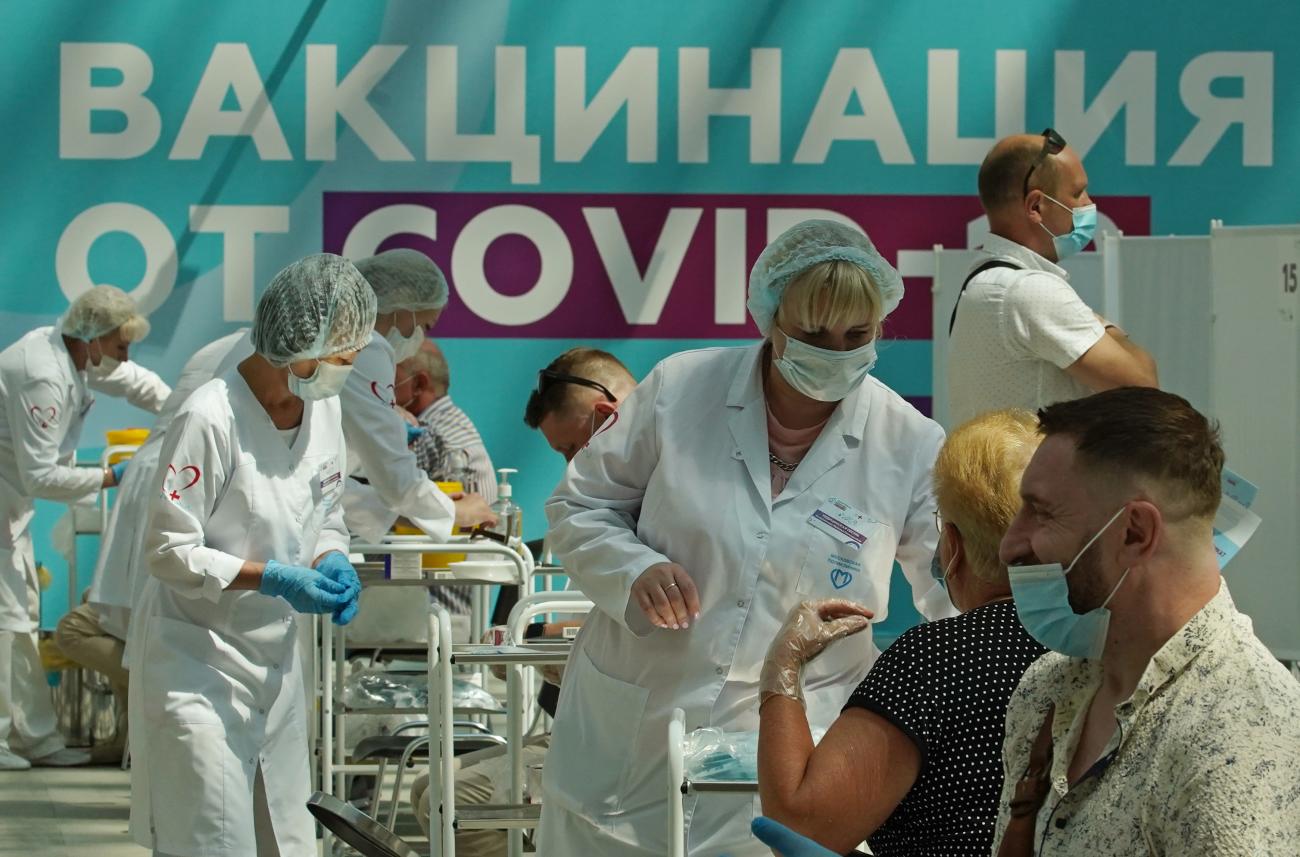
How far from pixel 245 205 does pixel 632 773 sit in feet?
18.5

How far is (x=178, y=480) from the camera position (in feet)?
11.2

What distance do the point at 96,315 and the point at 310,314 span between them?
3.43 meters

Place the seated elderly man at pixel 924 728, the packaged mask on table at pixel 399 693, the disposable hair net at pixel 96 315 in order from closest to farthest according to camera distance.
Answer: the seated elderly man at pixel 924 728 < the packaged mask on table at pixel 399 693 < the disposable hair net at pixel 96 315

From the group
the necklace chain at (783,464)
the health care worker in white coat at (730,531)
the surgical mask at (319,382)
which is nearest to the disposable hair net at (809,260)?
the health care worker in white coat at (730,531)

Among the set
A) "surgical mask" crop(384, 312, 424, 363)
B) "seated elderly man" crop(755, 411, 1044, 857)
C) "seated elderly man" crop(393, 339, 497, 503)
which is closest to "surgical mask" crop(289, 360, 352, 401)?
"seated elderly man" crop(755, 411, 1044, 857)

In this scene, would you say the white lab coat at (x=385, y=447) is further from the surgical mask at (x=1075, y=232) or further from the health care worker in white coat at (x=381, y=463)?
the surgical mask at (x=1075, y=232)

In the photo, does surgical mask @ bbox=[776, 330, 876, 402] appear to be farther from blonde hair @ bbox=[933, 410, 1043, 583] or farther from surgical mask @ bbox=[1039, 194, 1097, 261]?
surgical mask @ bbox=[1039, 194, 1097, 261]

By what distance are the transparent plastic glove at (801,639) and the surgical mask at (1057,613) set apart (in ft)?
1.66

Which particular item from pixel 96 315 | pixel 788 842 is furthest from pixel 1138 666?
pixel 96 315

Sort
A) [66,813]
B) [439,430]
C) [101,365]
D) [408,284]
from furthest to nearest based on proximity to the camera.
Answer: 1. [101,365]
2. [439,430]
3. [66,813]
4. [408,284]

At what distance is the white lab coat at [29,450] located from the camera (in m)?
6.43

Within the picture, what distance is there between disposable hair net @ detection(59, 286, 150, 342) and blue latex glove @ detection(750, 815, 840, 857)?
5.71 meters

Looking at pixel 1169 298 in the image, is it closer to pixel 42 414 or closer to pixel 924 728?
pixel 42 414

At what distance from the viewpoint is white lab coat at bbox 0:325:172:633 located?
6426mm
